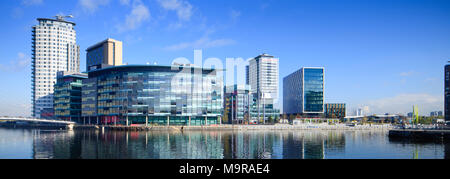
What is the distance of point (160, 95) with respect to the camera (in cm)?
16988

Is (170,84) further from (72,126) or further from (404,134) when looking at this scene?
(404,134)

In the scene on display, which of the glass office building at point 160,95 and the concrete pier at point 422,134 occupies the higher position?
the glass office building at point 160,95

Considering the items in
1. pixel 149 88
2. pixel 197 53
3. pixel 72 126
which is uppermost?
pixel 197 53

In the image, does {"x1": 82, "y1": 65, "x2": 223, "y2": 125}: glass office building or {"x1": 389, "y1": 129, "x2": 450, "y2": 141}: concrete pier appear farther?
{"x1": 82, "y1": 65, "x2": 223, "y2": 125}: glass office building

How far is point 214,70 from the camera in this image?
593 ft

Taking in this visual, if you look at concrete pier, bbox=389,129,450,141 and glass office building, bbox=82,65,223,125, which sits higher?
glass office building, bbox=82,65,223,125

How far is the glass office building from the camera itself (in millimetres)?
169625

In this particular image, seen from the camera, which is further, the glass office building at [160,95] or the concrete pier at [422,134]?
the glass office building at [160,95]

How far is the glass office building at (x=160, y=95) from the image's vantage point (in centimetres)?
16962

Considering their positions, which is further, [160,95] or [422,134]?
[160,95]

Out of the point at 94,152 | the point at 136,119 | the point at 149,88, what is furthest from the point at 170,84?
the point at 94,152

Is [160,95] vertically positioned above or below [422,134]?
above

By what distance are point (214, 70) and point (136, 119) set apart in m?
47.3
